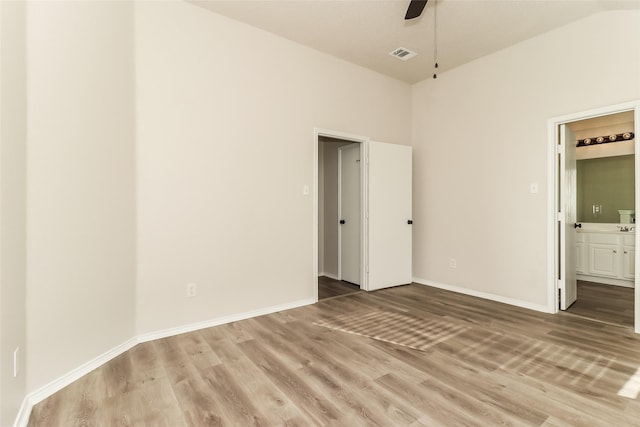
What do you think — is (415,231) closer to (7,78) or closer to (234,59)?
(234,59)

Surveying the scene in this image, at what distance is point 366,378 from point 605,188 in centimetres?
566

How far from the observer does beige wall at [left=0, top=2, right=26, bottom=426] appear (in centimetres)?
151

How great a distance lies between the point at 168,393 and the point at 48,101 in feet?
6.43

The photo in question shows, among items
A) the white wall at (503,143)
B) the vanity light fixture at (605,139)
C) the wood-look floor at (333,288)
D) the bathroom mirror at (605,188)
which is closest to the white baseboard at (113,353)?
the wood-look floor at (333,288)

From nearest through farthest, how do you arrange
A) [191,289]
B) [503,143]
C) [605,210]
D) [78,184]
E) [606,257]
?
1. [78,184]
2. [191,289]
3. [503,143]
4. [606,257]
5. [605,210]

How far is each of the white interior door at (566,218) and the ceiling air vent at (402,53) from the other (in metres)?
1.89

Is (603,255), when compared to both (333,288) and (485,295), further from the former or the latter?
(333,288)

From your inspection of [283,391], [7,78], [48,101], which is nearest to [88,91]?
[48,101]

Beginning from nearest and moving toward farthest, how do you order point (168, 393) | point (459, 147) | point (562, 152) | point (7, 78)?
point (7, 78) < point (168, 393) < point (562, 152) < point (459, 147)

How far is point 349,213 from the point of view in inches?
186

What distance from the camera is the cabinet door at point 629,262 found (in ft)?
14.5

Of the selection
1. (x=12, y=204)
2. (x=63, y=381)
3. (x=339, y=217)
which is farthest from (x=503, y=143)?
(x=63, y=381)

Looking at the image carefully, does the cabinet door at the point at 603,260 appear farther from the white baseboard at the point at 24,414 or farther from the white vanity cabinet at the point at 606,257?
the white baseboard at the point at 24,414

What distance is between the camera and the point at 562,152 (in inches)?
135
